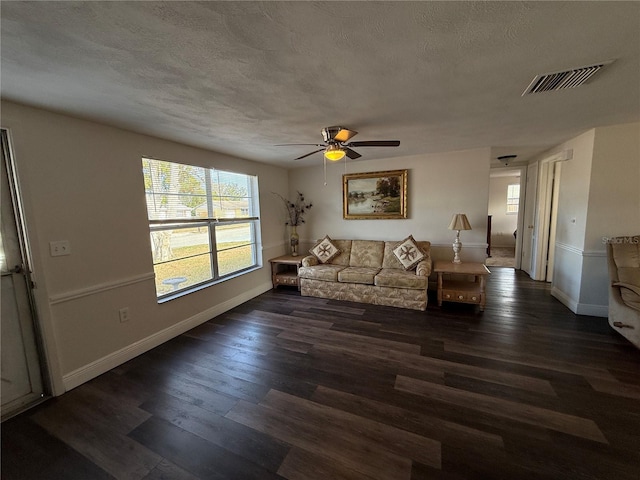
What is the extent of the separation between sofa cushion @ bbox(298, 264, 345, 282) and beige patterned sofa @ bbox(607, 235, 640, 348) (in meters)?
3.17

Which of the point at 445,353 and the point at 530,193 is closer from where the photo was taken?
the point at 445,353

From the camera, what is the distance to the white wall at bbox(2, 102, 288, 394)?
6.70 feet

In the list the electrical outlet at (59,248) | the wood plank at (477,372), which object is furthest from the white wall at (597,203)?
the electrical outlet at (59,248)

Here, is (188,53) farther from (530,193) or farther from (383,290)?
(530,193)

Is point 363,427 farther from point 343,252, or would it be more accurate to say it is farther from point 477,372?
point 343,252

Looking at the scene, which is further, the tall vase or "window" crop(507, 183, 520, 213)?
"window" crop(507, 183, 520, 213)

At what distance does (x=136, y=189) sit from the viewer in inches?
107

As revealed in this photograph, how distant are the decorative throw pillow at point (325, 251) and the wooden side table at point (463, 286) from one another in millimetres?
1718

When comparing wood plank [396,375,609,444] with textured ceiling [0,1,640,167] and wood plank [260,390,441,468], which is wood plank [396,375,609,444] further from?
textured ceiling [0,1,640,167]

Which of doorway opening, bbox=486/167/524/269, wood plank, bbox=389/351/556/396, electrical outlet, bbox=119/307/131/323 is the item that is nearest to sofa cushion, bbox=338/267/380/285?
wood plank, bbox=389/351/556/396

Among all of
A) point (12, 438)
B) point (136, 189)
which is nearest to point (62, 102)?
point (136, 189)

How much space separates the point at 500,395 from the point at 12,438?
3.47 metres

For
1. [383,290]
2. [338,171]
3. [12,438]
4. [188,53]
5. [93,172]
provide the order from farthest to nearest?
[338,171] < [383,290] < [93,172] < [12,438] < [188,53]

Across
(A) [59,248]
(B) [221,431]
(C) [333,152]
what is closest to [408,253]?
(C) [333,152]
